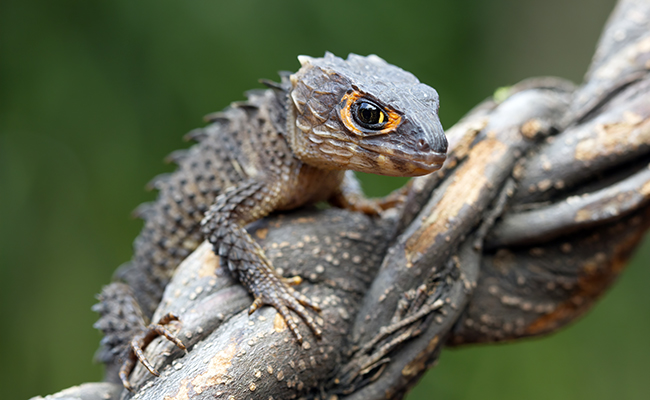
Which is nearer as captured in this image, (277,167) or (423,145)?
(423,145)

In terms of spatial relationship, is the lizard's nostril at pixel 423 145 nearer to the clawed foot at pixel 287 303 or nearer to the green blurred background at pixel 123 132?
the clawed foot at pixel 287 303

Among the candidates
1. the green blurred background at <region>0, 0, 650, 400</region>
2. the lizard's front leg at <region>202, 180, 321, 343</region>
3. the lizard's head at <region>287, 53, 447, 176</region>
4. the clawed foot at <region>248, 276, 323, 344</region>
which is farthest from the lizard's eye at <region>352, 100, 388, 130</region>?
the green blurred background at <region>0, 0, 650, 400</region>

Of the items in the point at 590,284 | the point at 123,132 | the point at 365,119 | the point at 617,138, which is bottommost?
the point at 590,284

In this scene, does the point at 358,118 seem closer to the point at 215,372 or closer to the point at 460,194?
the point at 460,194

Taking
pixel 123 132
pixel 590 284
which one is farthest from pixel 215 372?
pixel 123 132

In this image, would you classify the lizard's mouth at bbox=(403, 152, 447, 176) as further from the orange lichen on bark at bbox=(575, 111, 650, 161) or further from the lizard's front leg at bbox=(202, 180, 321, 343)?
the orange lichen on bark at bbox=(575, 111, 650, 161)

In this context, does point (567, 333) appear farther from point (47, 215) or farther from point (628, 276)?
point (47, 215)

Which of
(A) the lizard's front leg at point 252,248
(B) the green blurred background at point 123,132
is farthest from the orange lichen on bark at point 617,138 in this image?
(B) the green blurred background at point 123,132

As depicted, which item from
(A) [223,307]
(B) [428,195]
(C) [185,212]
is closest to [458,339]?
(B) [428,195]

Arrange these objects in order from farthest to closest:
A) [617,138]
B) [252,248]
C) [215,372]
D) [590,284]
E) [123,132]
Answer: [123,132] → [590,284] → [617,138] → [252,248] → [215,372]
